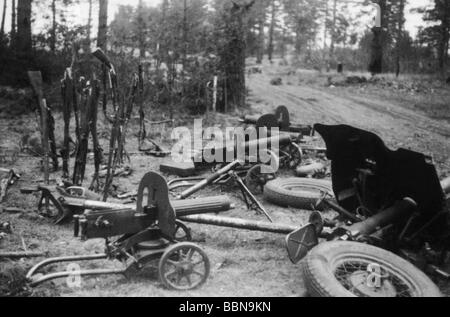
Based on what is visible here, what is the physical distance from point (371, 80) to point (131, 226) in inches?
859

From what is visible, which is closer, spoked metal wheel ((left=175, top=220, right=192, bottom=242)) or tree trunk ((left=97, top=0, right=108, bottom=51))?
spoked metal wheel ((left=175, top=220, right=192, bottom=242))

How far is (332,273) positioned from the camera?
12.3 feet

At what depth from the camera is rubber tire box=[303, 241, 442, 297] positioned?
11.7 ft

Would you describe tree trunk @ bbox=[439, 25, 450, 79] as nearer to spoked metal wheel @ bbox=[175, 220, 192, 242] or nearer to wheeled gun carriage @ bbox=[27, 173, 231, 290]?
spoked metal wheel @ bbox=[175, 220, 192, 242]

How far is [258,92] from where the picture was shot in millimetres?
20625

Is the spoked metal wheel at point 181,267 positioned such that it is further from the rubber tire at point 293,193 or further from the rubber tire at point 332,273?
the rubber tire at point 293,193

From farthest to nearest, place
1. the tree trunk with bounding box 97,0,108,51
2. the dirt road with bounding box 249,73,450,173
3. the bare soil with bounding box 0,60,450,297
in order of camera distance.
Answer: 1. the tree trunk with bounding box 97,0,108,51
2. the dirt road with bounding box 249,73,450,173
3. the bare soil with bounding box 0,60,450,297

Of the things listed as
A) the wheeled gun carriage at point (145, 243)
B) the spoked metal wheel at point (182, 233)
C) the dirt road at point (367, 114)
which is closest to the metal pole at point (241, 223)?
the spoked metal wheel at point (182, 233)

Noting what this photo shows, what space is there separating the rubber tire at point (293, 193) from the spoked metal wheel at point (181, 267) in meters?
2.76

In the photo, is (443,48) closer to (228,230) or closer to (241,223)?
(228,230)

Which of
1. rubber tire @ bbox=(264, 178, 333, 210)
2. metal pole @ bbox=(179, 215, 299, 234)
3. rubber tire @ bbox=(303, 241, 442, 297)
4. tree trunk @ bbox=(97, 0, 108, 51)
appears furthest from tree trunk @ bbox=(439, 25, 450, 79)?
rubber tire @ bbox=(303, 241, 442, 297)

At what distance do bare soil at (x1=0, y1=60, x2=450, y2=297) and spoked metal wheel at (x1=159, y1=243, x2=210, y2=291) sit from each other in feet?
0.30
